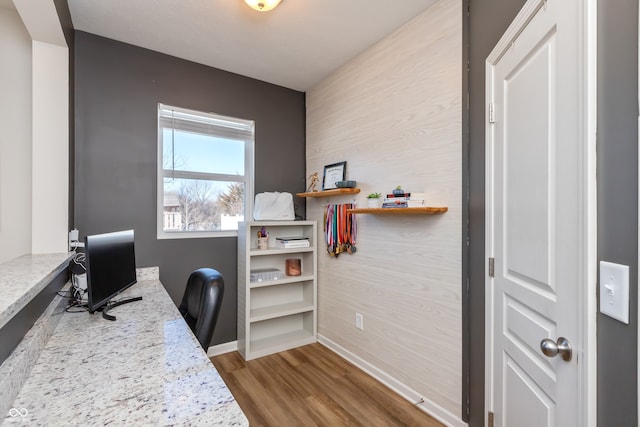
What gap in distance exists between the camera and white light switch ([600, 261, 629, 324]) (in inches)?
26.4

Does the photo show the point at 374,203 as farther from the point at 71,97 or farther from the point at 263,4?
the point at 71,97

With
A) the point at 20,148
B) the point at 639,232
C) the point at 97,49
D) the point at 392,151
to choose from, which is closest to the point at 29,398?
the point at 639,232

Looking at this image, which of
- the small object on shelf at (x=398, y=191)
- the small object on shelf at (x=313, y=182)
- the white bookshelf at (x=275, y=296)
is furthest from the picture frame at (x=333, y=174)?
the small object on shelf at (x=398, y=191)

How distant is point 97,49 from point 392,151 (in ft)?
7.79

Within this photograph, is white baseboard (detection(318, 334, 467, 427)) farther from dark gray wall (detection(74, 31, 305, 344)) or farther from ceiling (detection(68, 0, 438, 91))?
ceiling (detection(68, 0, 438, 91))

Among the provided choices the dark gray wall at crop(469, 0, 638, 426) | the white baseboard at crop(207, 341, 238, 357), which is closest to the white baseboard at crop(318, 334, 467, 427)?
the white baseboard at crop(207, 341, 238, 357)

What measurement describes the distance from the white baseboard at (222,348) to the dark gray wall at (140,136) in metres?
0.05

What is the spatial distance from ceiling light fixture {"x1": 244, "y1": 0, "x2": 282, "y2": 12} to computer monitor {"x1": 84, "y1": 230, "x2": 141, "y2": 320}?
5.18ft

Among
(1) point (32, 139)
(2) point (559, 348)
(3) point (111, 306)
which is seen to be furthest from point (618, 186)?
(1) point (32, 139)

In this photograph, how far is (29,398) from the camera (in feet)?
2.86

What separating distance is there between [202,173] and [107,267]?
1.32 meters

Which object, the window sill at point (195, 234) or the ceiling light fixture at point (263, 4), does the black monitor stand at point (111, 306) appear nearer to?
the window sill at point (195, 234)

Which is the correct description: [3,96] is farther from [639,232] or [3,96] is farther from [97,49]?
[639,232]

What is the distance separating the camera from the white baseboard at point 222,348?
2.76 metres
